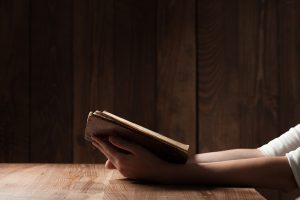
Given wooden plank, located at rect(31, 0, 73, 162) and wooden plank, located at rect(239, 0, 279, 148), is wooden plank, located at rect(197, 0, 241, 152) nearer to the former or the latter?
wooden plank, located at rect(239, 0, 279, 148)

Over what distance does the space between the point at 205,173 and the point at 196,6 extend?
160 centimetres

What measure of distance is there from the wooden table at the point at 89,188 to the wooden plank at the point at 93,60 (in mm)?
1222

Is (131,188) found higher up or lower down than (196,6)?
lower down

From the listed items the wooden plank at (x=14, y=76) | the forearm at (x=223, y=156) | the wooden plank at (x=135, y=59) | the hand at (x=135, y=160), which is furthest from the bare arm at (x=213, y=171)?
the wooden plank at (x=14, y=76)

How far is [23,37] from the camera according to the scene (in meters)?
2.61

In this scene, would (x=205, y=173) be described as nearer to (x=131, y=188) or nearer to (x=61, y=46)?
(x=131, y=188)

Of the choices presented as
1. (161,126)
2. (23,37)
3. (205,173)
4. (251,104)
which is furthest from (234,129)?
(205,173)

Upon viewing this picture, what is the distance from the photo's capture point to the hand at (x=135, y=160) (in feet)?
3.69

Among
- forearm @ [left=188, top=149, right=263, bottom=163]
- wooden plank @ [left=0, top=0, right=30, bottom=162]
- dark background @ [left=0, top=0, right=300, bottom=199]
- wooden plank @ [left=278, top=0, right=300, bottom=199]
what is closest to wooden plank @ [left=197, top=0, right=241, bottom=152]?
dark background @ [left=0, top=0, right=300, bottom=199]

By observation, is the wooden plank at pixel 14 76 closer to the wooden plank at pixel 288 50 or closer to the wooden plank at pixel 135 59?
the wooden plank at pixel 135 59

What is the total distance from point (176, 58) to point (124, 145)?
1.49m

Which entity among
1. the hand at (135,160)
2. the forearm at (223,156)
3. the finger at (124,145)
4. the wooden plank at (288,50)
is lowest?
the forearm at (223,156)

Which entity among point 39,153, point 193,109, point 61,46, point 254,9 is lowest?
point 39,153

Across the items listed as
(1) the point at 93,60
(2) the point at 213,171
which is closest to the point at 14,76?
(1) the point at 93,60
